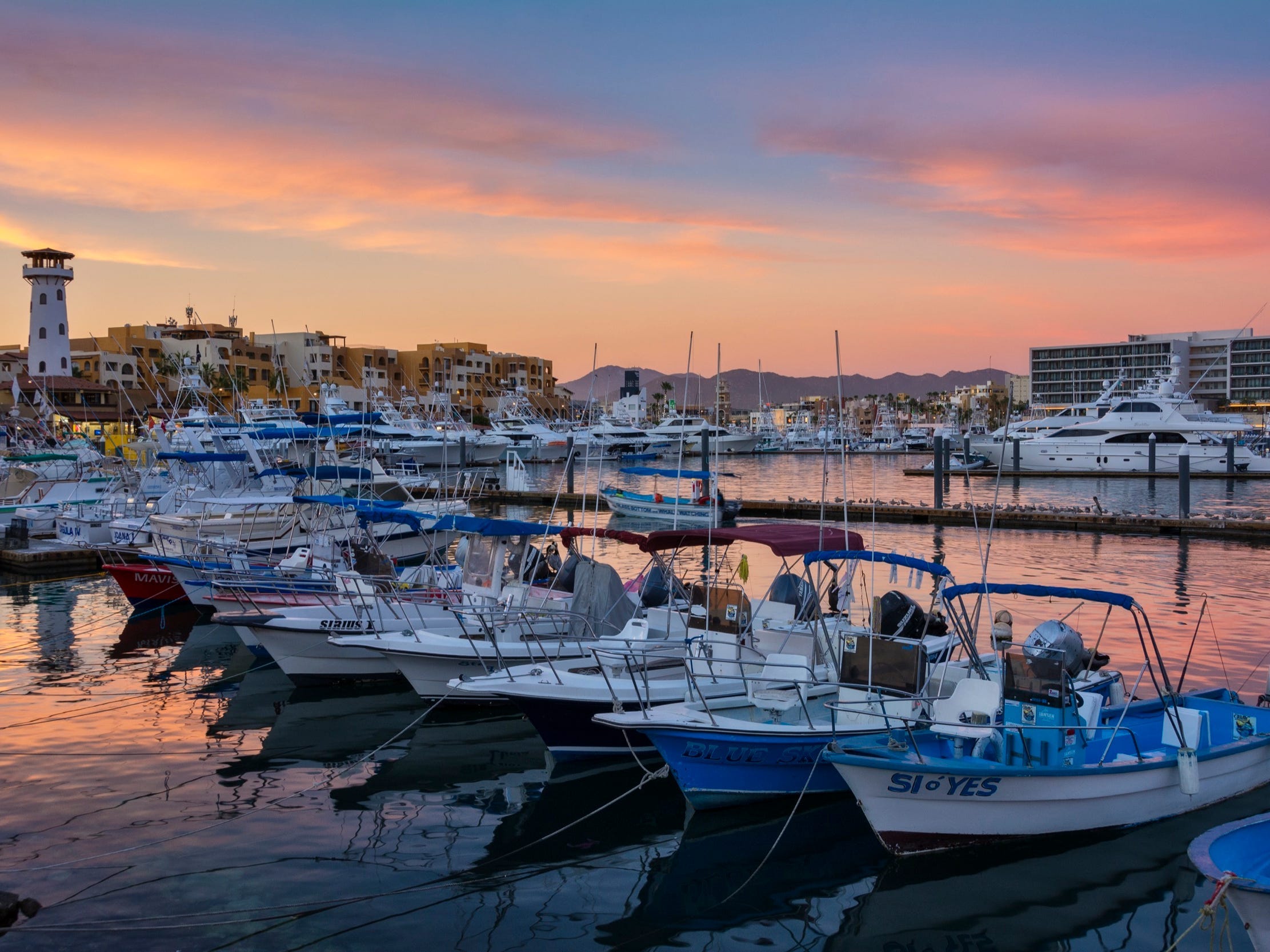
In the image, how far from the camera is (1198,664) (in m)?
20.2

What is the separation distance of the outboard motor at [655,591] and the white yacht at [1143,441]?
67397mm

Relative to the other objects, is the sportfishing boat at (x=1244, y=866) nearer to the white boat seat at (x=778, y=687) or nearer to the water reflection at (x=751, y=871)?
the water reflection at (x=751, y=871)

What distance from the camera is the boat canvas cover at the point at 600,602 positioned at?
17.6 metres

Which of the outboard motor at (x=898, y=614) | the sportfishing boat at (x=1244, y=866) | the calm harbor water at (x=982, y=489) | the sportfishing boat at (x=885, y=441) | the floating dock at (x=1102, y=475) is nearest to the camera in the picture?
the sportfishing boat at (x=1244, y=866)

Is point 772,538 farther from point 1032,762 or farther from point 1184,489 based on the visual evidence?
point 1184,489

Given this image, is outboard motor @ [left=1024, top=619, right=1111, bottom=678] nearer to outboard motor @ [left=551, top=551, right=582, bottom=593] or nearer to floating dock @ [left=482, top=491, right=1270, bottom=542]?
outboard motor @ [left=551, top=551, right=582, bottom=593]

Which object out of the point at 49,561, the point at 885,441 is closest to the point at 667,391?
the point at 885,441

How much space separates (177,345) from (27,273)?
21823 mm

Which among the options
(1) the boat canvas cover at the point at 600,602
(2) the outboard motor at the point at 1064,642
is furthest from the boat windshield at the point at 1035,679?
(1) the boat canvas cover at the point at 600,602

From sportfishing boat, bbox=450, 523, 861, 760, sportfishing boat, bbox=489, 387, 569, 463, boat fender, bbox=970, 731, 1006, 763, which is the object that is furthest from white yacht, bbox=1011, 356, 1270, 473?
boat fender, bbox=970, 731, 1006, 763

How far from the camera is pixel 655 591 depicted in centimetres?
1848

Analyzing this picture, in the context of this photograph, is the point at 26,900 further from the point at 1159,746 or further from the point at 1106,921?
the point at 1159,746

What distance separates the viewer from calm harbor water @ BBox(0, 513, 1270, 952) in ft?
33.1


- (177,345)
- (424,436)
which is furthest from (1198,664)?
(177,345)
